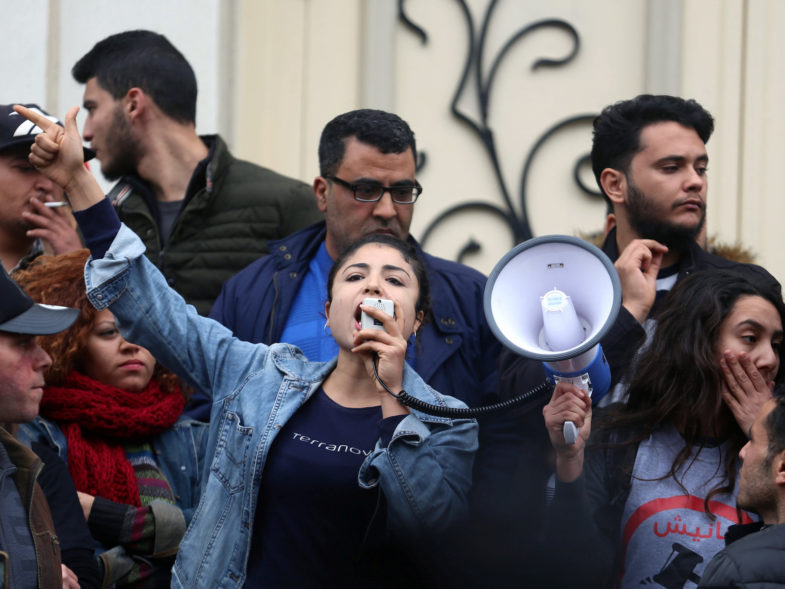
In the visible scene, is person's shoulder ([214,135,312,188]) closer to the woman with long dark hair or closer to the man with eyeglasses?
the man with eyeglasses

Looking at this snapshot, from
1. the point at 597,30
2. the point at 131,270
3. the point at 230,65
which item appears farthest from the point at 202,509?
the point at 597,30

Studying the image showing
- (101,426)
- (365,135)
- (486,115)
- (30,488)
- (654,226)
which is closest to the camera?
(30,488)

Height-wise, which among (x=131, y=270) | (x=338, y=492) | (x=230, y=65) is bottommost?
(x=338, y=492)

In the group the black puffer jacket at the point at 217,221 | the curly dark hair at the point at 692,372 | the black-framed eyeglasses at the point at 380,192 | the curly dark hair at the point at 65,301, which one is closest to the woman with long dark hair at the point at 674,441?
the curly dark hair at the point at 692,372

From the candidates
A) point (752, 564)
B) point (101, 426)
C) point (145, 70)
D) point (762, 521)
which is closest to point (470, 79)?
point (145, 70)

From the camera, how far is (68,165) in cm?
333

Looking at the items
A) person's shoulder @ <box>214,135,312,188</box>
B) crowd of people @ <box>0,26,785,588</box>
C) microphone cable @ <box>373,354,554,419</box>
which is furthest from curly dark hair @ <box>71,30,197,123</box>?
microphone cable @ <box>373,354,554,419</box>

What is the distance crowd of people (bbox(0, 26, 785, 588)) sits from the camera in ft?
10.8

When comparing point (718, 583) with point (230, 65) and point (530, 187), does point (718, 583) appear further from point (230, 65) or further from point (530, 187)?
point (230, 65)

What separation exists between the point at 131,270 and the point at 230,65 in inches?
105

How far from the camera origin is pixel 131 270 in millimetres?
3320

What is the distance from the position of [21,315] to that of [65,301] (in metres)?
0.80

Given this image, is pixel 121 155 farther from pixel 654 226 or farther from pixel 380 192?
pixel 654 226

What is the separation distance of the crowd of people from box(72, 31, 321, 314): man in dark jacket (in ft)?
0.84
